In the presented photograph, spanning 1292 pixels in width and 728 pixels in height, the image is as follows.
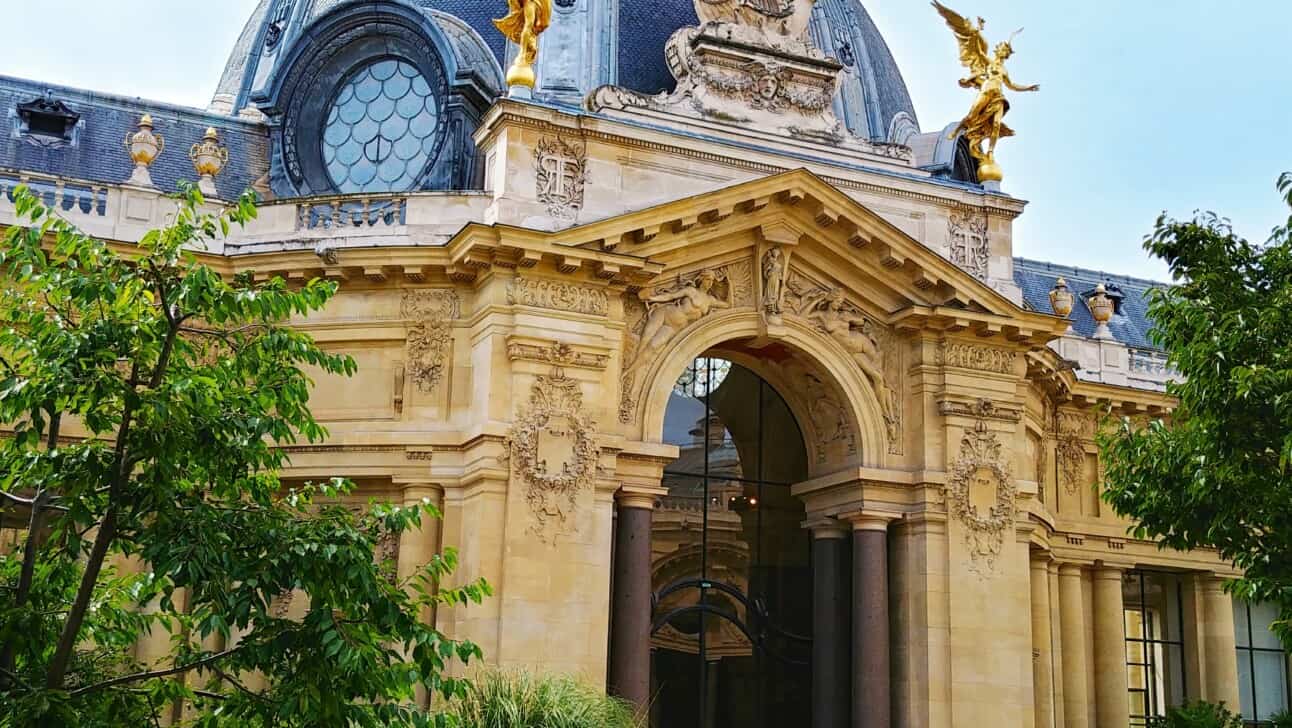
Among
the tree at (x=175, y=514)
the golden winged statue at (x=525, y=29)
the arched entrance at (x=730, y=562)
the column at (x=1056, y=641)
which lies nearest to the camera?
the tree at (x=175, y=514)

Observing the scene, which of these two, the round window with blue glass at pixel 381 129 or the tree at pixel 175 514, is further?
the round window with blue glass at pixel 381 129

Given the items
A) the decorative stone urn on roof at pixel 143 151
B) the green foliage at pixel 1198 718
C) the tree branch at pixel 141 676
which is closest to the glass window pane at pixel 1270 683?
the green foliage at pixel 1198 718

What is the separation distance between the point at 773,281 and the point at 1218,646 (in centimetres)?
1413

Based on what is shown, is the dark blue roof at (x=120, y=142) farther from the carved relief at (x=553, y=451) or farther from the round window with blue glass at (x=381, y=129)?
the carved relief at (x=553, y=451)

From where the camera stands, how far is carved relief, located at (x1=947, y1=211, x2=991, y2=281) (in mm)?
26672

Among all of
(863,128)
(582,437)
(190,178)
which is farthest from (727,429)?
(190,178)

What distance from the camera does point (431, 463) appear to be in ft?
76.8

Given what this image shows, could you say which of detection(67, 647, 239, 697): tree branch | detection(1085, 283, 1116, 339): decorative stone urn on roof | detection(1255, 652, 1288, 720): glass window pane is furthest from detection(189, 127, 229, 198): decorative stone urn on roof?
detection(1255, 652, 1288, 720): glass window pane

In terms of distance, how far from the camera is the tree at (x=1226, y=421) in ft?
62.8

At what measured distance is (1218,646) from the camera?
32.7 metres

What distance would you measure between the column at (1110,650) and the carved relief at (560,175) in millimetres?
14281

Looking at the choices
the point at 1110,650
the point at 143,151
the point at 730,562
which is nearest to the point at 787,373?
the point at 730,562

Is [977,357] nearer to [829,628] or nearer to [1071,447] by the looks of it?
[829,628]

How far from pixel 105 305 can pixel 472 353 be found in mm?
9962
